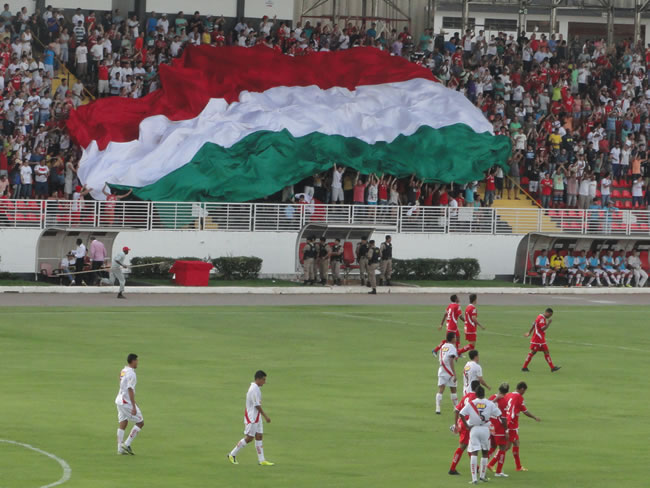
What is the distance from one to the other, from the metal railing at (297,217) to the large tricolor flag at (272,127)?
95 centimetres

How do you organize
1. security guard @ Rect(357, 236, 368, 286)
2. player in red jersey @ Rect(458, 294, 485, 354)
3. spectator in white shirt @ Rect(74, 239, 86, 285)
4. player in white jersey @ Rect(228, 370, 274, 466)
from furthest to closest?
security guard @ Rect(357, 236, 368, 286), spectator in white shirt @ Rect(74, 239, 86, 285), player in red jersey @ Rect(458, 294, 485, 354), player in white jersey @ Rect(228, 370, 274, 466)

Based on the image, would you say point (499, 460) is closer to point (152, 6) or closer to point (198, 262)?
point (198, 262)

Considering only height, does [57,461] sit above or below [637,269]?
below

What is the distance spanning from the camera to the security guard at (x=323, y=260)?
156 ft

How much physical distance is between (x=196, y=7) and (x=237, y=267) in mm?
17496

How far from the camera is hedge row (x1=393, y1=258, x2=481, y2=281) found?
1966 inches

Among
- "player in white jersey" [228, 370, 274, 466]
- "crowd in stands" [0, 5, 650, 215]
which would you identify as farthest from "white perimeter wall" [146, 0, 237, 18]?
"player in white jersey" [228, 370, 274, 466]

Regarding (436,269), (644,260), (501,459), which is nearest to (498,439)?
(501,459)

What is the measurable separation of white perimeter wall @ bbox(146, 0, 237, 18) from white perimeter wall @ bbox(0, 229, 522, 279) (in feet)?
50.6

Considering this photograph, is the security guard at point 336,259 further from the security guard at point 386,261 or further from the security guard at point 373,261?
the security guard at point 373,261

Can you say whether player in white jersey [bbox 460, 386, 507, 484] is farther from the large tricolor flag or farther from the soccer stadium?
the large tricolor flag

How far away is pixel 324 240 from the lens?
156ft

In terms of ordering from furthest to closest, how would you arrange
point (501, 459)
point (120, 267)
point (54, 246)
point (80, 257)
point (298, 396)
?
point (54, 246), point (80, 257), point (120, 267), point (298, 396), point (501, 459)

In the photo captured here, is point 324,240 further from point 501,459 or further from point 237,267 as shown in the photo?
point 501,459
